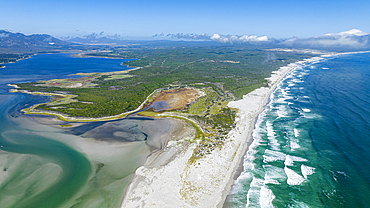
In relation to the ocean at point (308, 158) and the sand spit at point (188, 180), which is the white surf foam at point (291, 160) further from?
the sand spit at point (188, 180)

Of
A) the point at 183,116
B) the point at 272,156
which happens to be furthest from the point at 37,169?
the point at 272,156

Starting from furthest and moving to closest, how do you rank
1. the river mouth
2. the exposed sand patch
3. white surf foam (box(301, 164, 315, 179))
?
1. the exposed sand patch
2. white surf foam (box(301, 164, 315, 179))
3. the river mouth

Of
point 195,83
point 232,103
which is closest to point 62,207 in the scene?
point 232,103

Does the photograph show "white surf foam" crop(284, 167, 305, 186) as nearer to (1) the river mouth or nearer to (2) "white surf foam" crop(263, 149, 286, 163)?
(2) "white surf foam" crop(263, 149, 286, 163)

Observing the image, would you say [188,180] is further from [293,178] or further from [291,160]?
[291,160]

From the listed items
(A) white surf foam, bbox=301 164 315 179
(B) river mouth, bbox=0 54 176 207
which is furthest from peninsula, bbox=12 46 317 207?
(A) white surf foam, bbox=301 164 315 179

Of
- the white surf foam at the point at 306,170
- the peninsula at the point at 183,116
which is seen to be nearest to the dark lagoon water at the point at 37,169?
the peninsula at the point at 183,116
